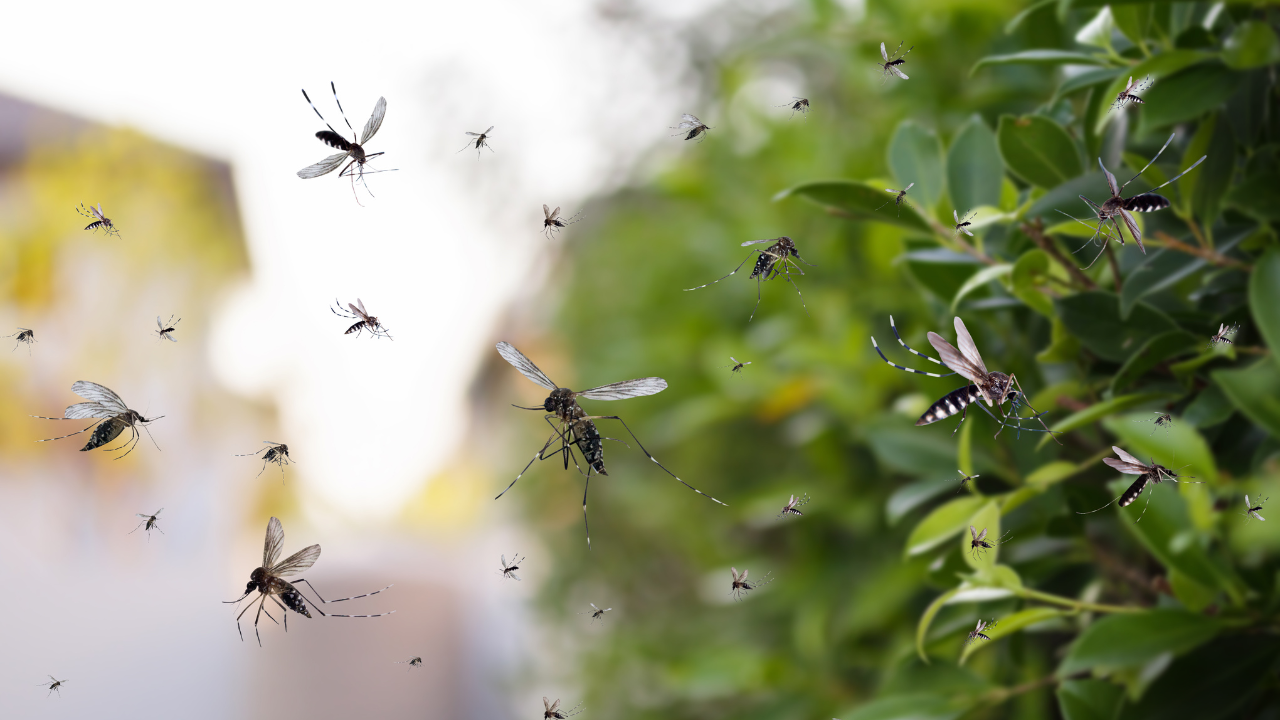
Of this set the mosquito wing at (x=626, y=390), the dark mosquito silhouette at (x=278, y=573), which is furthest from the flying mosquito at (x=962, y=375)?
the dark mosquito silhouette at (x=278, y=573)

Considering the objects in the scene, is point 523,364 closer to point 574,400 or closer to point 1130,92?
point 574,400

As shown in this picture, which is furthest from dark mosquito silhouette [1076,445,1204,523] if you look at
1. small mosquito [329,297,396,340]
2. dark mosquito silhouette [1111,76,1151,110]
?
small mosquito [329,297,396,340]

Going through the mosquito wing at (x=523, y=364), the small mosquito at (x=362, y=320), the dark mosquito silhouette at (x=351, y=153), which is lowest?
the small mosquito at (x=362, y=320)

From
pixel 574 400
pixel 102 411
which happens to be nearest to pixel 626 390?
pixel 574 400

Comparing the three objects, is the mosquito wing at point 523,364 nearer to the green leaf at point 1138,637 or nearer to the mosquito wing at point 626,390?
the mosquito wing at point 626,390

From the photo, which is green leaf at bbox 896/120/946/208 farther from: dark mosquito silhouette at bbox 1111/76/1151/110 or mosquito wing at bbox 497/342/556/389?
mosquito wing at bbox 497/342/556/389

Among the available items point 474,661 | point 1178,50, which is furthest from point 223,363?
point 474,661

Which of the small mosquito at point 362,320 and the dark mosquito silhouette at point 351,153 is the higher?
the dark mosquito silhouette at point 351,153
